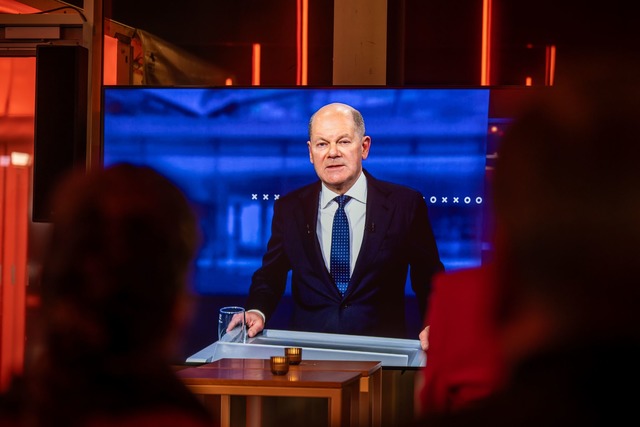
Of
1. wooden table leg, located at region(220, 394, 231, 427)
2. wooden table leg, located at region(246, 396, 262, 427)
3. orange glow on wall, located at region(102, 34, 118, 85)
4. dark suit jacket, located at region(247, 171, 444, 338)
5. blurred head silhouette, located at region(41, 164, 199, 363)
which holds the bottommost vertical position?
wooden table leg, located at region(246, 396, 262, 427)

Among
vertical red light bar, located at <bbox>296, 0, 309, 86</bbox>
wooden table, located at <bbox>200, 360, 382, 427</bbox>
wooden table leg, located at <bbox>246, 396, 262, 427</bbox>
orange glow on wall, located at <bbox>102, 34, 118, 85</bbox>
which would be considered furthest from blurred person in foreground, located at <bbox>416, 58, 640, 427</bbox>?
vertical red light bar, located at <bbox>296, 0, 309, 86</bbox>

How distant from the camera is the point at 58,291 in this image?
0.98 m

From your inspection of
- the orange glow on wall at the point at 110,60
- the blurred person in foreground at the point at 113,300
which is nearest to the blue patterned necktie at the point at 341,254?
the orange glow on wall at the point at 110,60

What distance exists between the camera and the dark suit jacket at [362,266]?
441cm

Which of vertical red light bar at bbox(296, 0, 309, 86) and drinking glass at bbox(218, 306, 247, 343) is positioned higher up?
vertical red light bar at bbox(296, 0, 309, 86)

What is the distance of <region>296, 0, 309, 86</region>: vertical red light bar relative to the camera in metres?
5.51

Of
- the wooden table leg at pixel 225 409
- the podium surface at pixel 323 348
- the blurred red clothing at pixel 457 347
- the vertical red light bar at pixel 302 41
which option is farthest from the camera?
the vertical red light bar at pixel 302 41

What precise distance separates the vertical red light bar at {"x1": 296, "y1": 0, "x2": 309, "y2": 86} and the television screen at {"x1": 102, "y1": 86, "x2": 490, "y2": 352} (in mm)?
1063

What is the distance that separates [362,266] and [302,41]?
1744mm

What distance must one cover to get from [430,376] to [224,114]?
11.0 ft

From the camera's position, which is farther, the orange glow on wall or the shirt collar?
the orange glow on wall

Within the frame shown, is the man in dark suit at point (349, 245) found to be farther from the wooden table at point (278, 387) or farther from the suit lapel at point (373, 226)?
the wooden table at point (278, 387)

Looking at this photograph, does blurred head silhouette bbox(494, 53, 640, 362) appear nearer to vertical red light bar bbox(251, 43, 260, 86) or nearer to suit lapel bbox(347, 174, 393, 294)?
suit lapel bbox(347, 174, 393, 294)

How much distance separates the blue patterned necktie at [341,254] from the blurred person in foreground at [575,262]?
3.78 metres
